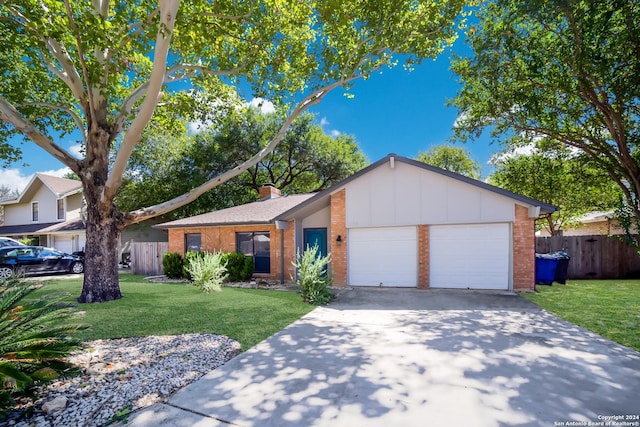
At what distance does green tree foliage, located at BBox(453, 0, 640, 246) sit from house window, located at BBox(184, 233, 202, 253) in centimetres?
1257

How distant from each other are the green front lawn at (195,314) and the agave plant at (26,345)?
1905 millimetres

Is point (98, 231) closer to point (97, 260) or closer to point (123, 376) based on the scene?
point (97, 260)

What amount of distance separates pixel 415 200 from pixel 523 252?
11.9 ft

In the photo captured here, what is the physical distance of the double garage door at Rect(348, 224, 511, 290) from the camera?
9562mm

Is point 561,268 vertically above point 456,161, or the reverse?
point 456,161

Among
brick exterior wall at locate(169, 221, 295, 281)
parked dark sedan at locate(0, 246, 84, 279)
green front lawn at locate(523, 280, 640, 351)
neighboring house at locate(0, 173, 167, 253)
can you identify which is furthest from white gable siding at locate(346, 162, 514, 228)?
neighboring house at locate(0, 173, 167, 253)

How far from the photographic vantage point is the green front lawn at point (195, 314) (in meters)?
5.64

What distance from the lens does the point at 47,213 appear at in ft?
72.1

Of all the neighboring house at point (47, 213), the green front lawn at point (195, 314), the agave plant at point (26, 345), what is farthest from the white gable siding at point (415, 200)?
the neighboring house at point (47, 213)

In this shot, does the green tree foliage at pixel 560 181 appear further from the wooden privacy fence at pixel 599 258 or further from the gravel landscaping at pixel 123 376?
the gravel landscaping at pixel 123 376

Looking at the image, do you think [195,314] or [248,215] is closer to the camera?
[195,314]

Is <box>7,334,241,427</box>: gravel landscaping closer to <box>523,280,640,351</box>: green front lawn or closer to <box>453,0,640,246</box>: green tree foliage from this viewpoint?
<box>523,280,640,351</box>: green front lawn

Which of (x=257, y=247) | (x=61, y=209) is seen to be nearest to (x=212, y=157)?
(x=257, y=247)

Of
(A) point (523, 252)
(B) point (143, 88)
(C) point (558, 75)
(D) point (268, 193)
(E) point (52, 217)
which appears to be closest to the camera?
(C) point (558, 75)
